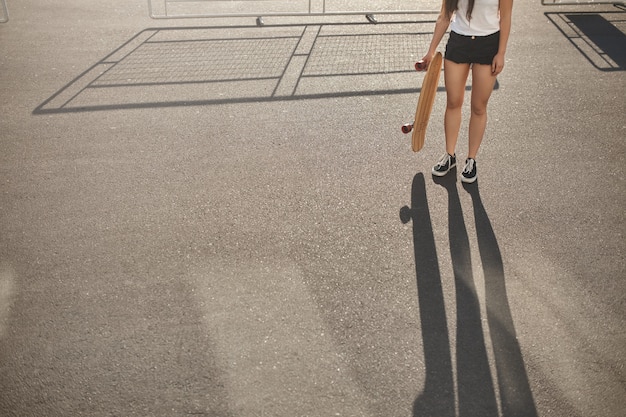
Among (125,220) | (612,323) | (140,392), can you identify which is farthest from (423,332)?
(125,220)

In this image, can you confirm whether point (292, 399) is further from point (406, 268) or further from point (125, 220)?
point (125, 220)

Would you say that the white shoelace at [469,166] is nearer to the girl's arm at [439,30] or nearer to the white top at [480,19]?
the girl's arm at [439,30]

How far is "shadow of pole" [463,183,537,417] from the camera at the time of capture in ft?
12.5

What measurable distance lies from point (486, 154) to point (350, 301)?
280 centimetres

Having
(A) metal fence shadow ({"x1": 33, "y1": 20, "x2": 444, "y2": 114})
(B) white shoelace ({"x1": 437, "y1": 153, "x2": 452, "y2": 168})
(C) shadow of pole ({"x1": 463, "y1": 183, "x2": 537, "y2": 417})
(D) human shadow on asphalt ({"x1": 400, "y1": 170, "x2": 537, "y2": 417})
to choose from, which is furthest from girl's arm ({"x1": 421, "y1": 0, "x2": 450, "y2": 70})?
(A) metal fence shadow ({"x1": 33, "y1": 20, "x2": 444, "y2": 114})

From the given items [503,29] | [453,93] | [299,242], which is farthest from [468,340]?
[503,29]

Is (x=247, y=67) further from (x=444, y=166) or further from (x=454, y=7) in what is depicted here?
(x=454, y=7)

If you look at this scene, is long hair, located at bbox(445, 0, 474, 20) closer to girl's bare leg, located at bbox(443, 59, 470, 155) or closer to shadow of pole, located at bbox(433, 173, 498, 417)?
girl's bare leg, located at bbox(443, 59, 470, 155)

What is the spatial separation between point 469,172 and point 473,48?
1190 millimetres

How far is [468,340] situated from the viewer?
4250 millimetres

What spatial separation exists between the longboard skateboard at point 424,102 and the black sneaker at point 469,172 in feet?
1.57

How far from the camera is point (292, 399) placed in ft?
12.5

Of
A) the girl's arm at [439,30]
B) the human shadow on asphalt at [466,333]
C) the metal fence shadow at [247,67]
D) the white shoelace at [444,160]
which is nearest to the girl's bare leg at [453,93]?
the white shoelace at [444,160]

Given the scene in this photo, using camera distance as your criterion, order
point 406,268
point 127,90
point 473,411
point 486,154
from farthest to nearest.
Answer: point 127,90, point 486,154, point 406,268, point 473,411
